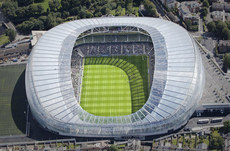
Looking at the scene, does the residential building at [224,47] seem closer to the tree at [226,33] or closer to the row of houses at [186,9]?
the tree at [226,33]

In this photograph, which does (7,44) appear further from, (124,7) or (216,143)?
(216,143)

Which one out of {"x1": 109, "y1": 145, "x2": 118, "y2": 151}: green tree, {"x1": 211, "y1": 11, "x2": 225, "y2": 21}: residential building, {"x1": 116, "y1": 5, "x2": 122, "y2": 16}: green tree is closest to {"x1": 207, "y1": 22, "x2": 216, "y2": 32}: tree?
{"x1": 211, "y1": 11, "x2": 225, "y2": 21}: residential building

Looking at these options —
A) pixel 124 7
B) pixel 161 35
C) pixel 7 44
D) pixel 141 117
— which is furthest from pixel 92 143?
pixel 124 7

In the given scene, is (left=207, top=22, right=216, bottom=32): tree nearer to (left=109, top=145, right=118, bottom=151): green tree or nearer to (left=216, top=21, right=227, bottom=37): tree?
(left=216, top=21, right=227, bottom=37): tree

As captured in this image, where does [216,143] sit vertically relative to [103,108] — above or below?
below

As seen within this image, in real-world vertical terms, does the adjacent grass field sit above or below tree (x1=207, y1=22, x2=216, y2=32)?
below
